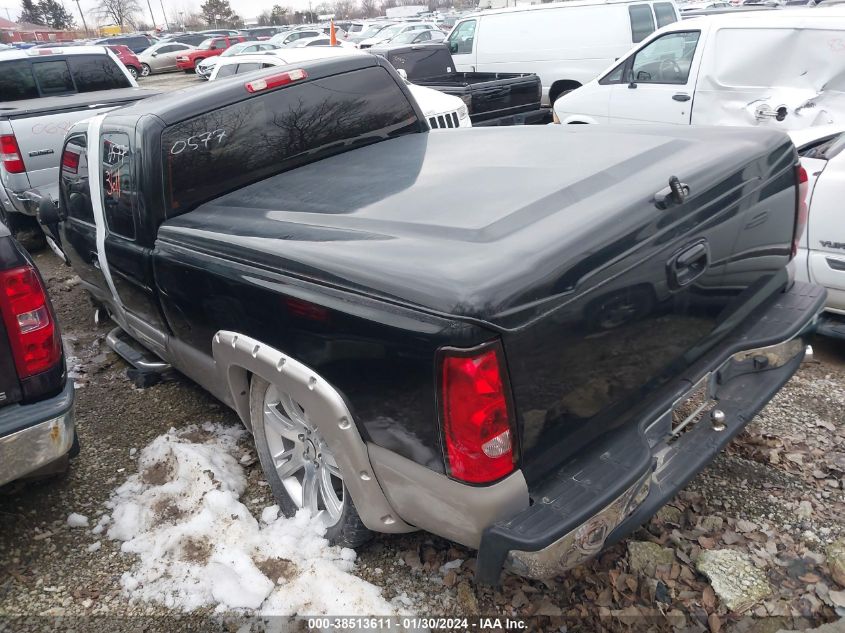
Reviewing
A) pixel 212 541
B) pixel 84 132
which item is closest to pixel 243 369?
pixel 212 541

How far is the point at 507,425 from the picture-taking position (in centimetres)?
189

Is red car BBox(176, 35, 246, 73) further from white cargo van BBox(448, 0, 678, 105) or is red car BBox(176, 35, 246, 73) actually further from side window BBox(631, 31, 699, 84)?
side window BBox(631, 31, 699, 84)

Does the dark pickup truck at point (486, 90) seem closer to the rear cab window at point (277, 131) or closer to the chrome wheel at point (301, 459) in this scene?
the rear cab window at point (277, 131)

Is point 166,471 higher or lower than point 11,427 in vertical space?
lower

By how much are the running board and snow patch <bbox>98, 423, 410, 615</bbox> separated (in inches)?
28.7

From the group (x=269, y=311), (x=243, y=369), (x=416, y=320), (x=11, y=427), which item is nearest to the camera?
(x=416, y=320)

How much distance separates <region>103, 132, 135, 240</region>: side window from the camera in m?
3.30

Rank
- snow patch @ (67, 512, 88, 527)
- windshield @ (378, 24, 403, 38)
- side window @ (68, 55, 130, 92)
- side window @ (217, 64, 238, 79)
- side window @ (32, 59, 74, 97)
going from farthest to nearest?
windshield @ (378, 24, 403, 38), side window @ (217, 64, 238, 79), side window @ (68, 55, 130, 92), side window @ (32, 59, 74, 97), snow patch @ (67, 512, 88, 527)

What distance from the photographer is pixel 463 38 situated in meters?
14.4

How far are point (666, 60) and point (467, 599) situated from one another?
21.8 ft

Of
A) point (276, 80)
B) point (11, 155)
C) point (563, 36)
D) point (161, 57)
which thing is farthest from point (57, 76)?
point (161, 57)

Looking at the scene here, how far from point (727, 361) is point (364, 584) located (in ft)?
5.37

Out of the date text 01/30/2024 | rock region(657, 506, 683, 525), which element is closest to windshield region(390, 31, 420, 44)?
rock region(657, 506, 683, 525)

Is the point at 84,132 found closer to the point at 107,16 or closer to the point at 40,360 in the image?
the point at 40,360
